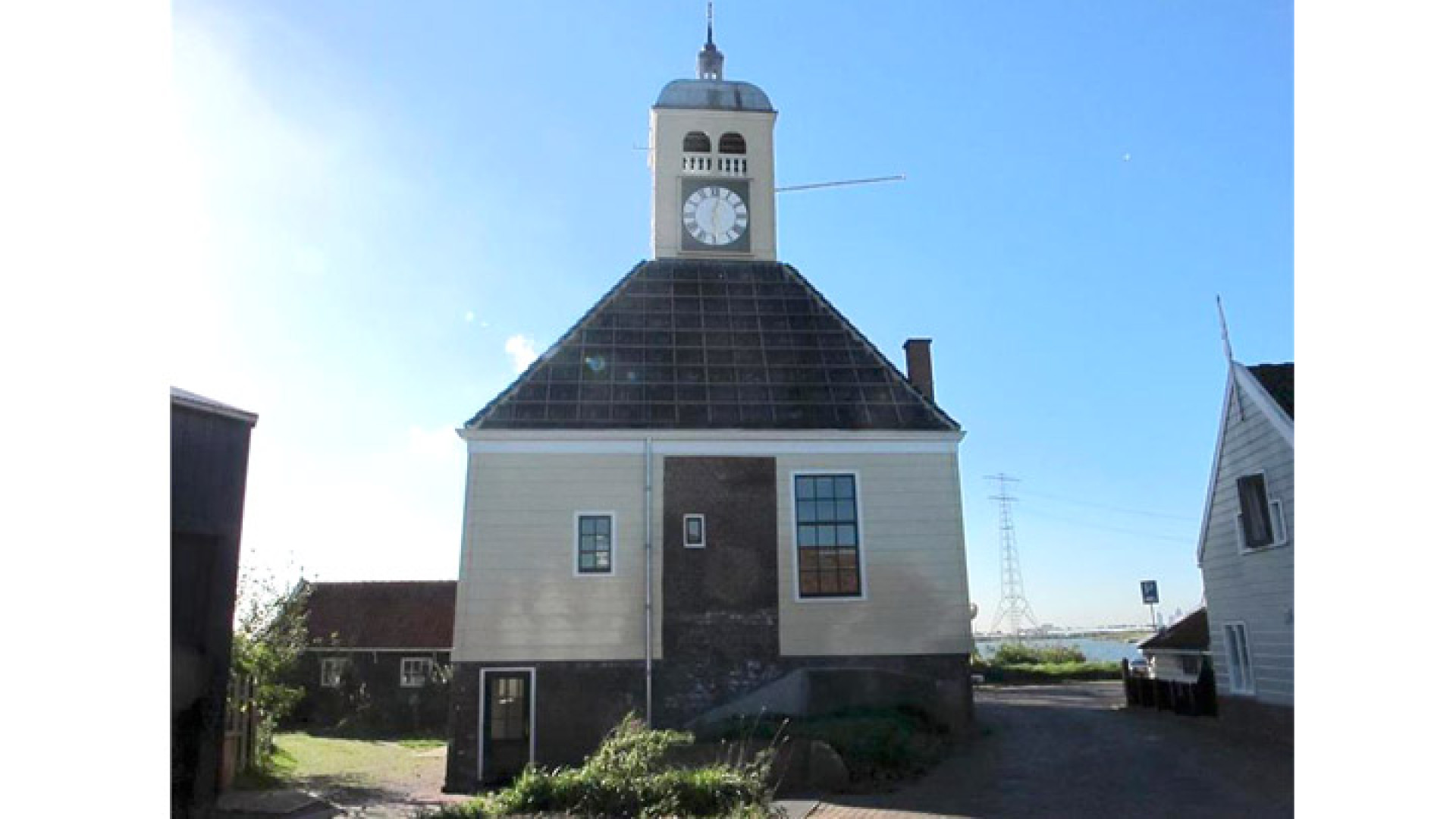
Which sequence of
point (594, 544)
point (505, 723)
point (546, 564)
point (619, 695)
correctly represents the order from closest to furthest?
1. point (505, 723)
2. point (619, 695)
3. point (546, 564)
4. point (594, 544)

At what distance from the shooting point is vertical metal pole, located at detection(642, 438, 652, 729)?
59.0 feet

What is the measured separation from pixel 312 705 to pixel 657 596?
65.4 feet

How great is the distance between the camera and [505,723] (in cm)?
1783

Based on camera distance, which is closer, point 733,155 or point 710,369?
point 710,369

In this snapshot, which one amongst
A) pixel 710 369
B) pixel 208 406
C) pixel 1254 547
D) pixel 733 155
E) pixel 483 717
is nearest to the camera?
pixel 208 406

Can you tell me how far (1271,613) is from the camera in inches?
654

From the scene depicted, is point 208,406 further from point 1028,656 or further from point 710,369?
point 1028,656

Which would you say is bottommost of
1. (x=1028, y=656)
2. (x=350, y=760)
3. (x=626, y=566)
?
(x=350, y=760)

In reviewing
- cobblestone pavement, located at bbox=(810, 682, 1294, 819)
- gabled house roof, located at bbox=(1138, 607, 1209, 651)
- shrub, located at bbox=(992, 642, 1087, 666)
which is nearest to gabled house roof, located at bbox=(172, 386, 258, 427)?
cobblestone pavement, located at bbox=(810, 682, 1294, 819)

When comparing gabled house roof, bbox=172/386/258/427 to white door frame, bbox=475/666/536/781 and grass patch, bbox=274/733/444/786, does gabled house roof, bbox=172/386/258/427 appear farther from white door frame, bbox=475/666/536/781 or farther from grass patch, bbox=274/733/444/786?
grass patch, bbox=274/733/444/786

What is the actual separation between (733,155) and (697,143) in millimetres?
1032

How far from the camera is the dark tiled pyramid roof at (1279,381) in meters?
16.6

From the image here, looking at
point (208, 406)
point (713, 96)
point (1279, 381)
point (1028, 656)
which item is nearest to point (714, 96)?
point (713, 96)

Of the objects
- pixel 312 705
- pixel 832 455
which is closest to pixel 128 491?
pixel 832 455
